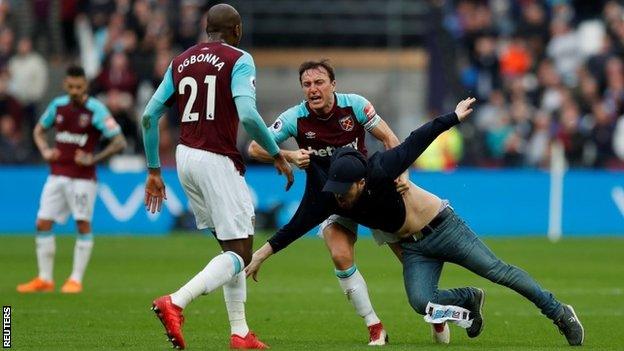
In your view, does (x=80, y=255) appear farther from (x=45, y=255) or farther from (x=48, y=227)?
(x=48, y=227)

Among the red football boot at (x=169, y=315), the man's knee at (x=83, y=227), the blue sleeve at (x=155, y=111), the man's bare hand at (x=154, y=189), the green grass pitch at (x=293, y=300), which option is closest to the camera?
the red football boot at (x=169, y=315)

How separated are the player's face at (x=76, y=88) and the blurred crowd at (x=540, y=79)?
12600 millimetres

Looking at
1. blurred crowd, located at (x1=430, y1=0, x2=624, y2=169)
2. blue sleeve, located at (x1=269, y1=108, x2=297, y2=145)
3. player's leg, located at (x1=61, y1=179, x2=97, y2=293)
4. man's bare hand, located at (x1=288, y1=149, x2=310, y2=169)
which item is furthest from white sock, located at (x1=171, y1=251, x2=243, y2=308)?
blurred crowd, located at (x1=430, y1=0, x2=624, y2=169)

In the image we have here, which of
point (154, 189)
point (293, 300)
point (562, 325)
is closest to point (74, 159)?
point (293, 300)

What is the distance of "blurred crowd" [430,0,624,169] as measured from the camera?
1129 inches

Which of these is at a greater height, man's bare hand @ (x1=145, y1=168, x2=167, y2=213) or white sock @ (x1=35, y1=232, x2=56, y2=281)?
man's bare hand @ (x1=145, y1=168, x2=167, y2=213)

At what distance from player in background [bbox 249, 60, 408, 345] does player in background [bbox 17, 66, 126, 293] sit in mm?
5747

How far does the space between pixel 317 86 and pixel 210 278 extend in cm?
201

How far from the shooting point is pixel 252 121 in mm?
10727

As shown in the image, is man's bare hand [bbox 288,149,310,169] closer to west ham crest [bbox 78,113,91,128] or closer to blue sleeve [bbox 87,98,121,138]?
blue sleeve [bbox 87,98,121,138]

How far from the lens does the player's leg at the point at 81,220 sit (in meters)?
17.3

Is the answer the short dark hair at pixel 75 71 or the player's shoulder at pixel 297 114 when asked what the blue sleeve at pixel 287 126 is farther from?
the short dark hair at pixel 75 71

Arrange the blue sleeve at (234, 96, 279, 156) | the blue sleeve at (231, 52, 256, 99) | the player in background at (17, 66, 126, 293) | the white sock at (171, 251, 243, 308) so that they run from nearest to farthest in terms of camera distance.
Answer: the white sock at (171, 251, 243, 308) < the blue sleeve at (234, 96, 279, 156) < the blue sleeve at (231, 52, 256, 99) < the player in background at (17, 66, 126, 293)

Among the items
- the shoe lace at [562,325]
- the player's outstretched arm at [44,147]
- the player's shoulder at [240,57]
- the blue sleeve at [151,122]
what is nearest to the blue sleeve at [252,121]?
the player's shoulder at [240,57]
